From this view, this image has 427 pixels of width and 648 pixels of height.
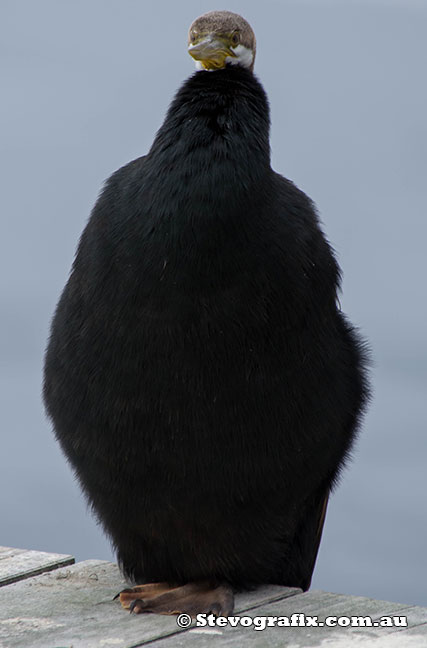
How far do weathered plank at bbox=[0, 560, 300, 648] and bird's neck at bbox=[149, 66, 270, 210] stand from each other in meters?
1.20

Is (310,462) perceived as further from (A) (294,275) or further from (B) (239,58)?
(B) (239,58)

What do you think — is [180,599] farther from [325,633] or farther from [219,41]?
[219,41]

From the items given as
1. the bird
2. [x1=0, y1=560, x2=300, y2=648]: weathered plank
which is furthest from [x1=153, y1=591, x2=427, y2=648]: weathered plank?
the bird

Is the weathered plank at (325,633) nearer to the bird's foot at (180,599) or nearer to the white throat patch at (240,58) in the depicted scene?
the bird's foot at (180,599)

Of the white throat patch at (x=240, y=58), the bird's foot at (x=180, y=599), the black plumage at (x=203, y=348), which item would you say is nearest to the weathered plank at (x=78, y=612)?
the bird's foot at (x=180, y=599)

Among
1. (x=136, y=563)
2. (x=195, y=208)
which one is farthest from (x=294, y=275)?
(x=136, y=563)

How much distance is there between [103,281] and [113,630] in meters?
0.98

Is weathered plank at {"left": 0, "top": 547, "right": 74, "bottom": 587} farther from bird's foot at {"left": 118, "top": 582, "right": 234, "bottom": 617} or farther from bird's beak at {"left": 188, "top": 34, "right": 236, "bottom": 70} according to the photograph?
bird's beak at {"left": 188, "top": 34, "right": 236, "bottom": 70}

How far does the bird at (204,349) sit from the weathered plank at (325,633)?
0.76 ft

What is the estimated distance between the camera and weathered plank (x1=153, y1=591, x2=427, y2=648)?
10.8ft

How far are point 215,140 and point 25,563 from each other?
5.28 ft

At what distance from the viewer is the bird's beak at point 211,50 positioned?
3621 mm

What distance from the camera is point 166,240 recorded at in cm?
343

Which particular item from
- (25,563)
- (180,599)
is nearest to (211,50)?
(180,599)
